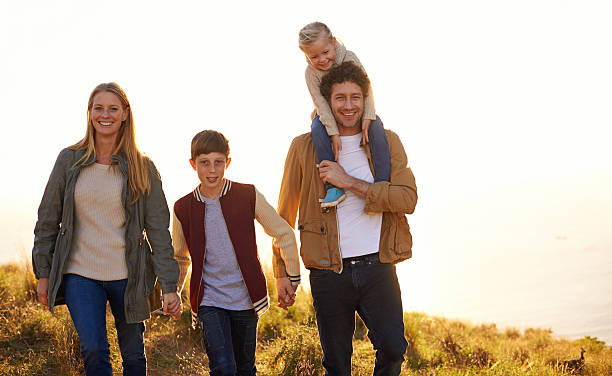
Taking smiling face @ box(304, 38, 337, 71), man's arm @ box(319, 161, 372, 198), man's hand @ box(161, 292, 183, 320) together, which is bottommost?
man's hand @ box(161, 292, 183, 320)

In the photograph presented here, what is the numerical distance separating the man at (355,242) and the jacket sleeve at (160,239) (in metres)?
0.70

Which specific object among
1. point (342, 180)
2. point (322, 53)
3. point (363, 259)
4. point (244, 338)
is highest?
point (322, 53)

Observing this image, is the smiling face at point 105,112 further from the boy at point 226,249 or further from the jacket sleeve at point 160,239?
the boy at point 226,249

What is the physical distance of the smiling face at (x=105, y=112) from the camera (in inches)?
145

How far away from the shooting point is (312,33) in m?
4.14

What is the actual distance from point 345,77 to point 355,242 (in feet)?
3.52

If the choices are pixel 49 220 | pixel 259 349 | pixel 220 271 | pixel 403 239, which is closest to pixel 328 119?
pixel 403 239

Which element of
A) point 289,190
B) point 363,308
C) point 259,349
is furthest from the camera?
point 259,349

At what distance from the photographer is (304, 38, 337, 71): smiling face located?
13.6 ft

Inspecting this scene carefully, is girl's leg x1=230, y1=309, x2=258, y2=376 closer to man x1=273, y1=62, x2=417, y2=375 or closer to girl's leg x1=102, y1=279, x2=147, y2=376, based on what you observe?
man x1=273, y1=62, x2=417, y2=375

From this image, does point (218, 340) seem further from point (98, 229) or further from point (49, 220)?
point (49, 220)

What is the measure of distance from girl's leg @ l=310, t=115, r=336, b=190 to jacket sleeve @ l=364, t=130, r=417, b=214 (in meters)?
0.29

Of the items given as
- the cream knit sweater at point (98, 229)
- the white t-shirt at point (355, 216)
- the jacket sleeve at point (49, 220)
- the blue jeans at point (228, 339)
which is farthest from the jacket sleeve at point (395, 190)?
the jacket sleeve at point (49, 220)

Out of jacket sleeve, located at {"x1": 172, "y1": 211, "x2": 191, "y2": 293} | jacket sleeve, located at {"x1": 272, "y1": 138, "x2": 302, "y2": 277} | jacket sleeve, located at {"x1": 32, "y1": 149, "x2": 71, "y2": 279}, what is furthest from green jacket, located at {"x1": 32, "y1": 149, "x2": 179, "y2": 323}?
jacket sleeve, located at {"x1": 272, "y1": 138, "x2": 302, "y2": 277}
